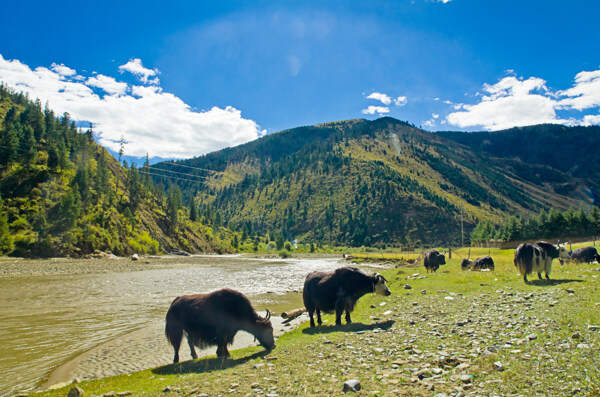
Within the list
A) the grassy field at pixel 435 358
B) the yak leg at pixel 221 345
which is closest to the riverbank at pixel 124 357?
the grassy field at pixel 435 358

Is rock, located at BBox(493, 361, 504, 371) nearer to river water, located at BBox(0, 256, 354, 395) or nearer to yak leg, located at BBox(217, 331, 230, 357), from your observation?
yak leg, located at BBox(217, 331, 230, 357)

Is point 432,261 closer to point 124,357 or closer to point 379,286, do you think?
point 379,286

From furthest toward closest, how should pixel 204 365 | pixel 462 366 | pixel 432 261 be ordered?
pixel 432 261 < pixel 204 365 < pixel 462 366

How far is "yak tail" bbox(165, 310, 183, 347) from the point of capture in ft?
→ 41.3

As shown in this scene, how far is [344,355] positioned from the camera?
920 centimetres

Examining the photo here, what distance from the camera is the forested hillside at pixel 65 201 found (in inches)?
2621

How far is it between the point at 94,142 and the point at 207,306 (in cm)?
14535

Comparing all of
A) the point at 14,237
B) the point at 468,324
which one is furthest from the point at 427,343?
the point at 14,237

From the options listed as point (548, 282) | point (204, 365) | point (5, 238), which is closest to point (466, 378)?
point (204, 365)

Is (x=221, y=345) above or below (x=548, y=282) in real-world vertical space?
below

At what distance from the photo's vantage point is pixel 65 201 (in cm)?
7100

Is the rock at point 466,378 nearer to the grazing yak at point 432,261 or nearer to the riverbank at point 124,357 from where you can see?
the riverbank at point 124,357

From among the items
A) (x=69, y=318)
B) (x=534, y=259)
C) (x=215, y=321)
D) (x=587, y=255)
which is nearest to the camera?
(x=215, y=321)

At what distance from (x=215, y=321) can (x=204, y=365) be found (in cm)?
158
